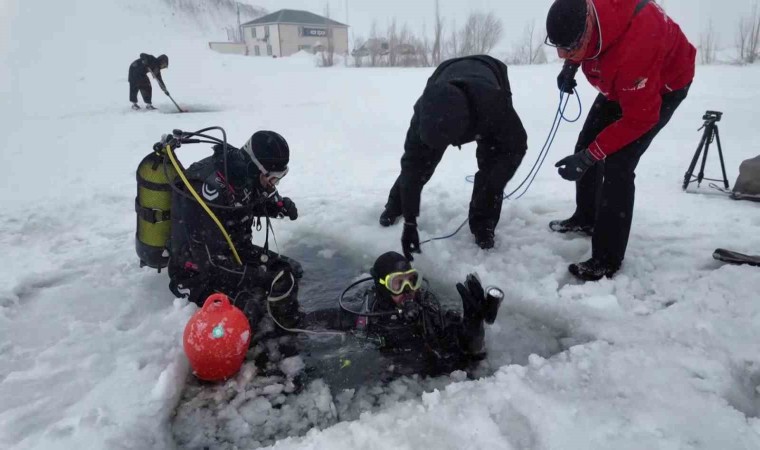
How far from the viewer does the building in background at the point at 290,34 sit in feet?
143

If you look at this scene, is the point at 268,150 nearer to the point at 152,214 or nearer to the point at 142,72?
the point at 152,214

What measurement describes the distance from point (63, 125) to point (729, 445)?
12.2 metres

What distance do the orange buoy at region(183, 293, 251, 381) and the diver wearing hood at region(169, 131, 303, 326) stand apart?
1.48 ft

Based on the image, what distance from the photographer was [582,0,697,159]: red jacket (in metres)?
2.38

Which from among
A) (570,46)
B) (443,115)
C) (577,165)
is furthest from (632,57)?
(443,115)

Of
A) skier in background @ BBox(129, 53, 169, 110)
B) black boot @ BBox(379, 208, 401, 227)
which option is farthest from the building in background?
black boot @ BBox(379, 208, 401, 227)

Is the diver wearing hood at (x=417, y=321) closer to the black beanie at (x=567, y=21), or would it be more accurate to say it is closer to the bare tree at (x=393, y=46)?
the black beanie at (x=567, y=21)

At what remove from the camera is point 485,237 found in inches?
147

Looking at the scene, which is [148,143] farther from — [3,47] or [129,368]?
[3,47]

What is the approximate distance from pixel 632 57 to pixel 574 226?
172cm

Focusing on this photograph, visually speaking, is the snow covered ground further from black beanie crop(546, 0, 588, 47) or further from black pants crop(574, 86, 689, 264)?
black beanie crop(546, 0, 588, 47)

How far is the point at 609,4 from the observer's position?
2389 mm

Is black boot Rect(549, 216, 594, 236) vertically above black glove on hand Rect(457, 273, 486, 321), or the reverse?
black boot Rect(549, 216, 594, 236)

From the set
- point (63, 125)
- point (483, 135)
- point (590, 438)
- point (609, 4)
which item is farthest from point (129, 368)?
point (63, 125)
